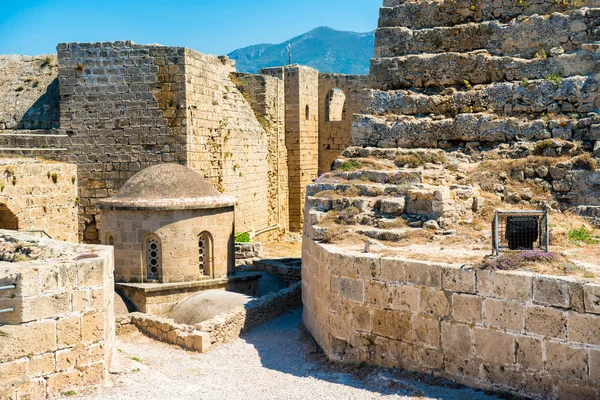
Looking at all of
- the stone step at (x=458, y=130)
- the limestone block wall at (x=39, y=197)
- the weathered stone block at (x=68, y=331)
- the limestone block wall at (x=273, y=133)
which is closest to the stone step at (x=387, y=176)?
the stone step at (x=458, y=130)

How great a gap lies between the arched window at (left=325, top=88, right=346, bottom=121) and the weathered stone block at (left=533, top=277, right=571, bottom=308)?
71.4ft

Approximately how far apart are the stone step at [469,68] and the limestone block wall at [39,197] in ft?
28.3

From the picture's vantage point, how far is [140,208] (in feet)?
44.9

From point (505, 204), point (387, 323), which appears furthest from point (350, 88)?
point (387, 323)

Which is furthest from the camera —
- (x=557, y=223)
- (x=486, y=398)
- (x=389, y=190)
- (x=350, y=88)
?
(x=350, y=88)

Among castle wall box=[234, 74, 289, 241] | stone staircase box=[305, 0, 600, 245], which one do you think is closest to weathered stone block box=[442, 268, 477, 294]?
stone staircase box=[305, 0, 600, 245]

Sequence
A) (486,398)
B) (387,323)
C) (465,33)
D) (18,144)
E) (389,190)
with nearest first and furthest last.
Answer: (486,398), (387,323), (389,190), (465,33), (18,144)

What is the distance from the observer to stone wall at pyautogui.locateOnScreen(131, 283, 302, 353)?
443 inches

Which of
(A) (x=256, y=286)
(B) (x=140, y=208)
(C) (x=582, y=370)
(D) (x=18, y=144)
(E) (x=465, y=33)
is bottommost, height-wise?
(A) (x=256, y=286)

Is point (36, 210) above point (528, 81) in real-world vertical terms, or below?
below

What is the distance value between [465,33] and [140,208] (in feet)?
25.6

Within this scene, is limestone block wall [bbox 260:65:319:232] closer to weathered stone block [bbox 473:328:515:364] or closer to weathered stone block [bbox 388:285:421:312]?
weathered stone block [bbox 388:285:421:312]

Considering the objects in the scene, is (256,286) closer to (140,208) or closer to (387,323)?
(140,208)

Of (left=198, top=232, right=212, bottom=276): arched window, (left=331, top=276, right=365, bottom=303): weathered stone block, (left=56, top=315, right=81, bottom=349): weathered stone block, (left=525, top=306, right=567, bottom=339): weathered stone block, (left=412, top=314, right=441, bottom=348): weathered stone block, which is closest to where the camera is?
(left=525, top=306, right=567, bottom=339): weathered stone block
